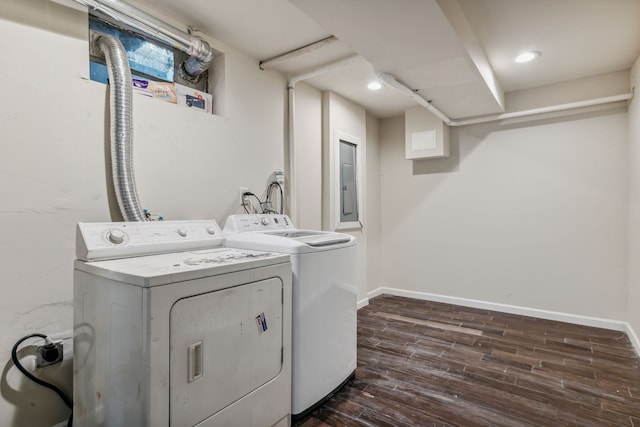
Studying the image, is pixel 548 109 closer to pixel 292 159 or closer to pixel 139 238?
pixel 292 159

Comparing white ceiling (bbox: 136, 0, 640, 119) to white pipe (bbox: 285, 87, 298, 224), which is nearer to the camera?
white ceiling (bbox: 136, 0, 640, 119)

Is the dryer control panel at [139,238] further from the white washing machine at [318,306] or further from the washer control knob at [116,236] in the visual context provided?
the white washing machine at [318,306]

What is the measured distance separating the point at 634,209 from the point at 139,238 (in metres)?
3.69

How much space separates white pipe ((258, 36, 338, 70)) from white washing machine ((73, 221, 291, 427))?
5.32 feet

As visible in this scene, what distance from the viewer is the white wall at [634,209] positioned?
2566mm

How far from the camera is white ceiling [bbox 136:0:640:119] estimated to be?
69.9 inches

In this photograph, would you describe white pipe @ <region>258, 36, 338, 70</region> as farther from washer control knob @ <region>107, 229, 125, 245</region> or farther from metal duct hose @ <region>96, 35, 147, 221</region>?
washer control knob @ <region>107, 229, 125, 245</region>

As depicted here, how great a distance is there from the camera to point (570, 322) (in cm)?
318

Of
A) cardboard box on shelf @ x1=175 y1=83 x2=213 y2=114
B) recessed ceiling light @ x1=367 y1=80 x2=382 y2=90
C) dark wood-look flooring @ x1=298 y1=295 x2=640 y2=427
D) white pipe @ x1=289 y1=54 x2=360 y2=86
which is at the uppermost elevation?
recessed ceiling light @ x1=367 y1=80 x2=382 y2=90

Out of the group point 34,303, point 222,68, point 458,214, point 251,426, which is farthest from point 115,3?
point 458,214

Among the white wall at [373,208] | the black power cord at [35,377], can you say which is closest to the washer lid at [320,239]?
the black power cord at [35,377]

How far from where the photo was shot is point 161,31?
1.87 metres

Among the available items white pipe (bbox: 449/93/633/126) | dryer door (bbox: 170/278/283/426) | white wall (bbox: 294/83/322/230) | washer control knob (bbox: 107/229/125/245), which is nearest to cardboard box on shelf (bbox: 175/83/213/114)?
white wall (bbox: 294/83/322/230)

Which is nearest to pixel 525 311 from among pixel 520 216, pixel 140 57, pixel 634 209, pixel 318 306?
pixel 520 216
